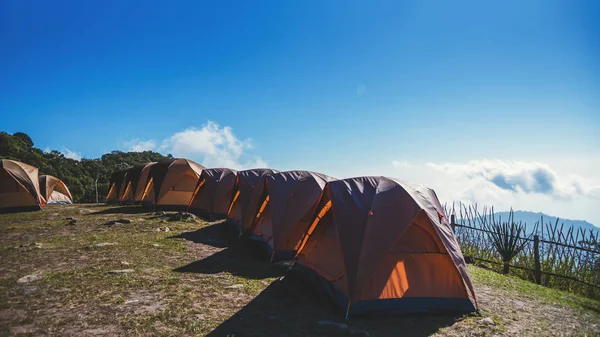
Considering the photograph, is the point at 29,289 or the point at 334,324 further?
the point at 29,289

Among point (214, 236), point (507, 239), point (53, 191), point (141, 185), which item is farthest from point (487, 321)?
point (53, 191)

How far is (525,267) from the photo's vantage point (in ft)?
34.9

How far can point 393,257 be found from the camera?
6152mm

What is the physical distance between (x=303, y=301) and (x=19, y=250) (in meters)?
9.07

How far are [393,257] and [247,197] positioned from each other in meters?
8.84

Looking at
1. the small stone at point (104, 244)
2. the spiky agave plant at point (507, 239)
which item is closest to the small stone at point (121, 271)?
the small stone at point (104, 244)

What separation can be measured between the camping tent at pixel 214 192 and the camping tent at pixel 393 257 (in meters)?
11.4

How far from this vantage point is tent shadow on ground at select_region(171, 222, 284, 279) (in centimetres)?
859

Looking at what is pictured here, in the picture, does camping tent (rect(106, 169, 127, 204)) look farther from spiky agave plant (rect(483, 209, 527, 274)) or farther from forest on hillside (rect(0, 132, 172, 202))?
spiky agave plant (rect(483, 209, 527, 274))

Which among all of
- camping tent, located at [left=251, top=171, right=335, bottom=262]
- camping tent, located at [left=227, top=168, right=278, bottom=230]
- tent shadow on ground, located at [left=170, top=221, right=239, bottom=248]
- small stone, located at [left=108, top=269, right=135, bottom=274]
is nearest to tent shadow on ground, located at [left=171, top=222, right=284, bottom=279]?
tent shadow on ground, located at [left=170, top=221, right=239, bottom=248]

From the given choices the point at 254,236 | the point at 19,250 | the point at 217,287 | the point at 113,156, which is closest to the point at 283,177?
the point at 254,236

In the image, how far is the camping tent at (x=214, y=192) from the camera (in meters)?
17.9

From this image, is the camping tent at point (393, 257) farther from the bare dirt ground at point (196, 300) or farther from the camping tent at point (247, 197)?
the camping tent at point (247, 197)

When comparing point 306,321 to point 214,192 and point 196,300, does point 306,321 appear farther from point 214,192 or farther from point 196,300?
point 214,192
